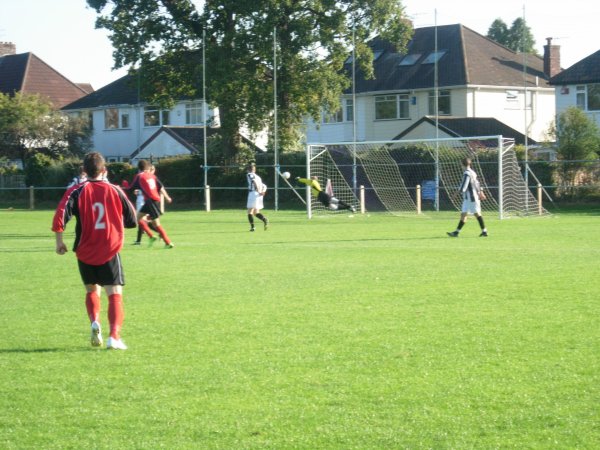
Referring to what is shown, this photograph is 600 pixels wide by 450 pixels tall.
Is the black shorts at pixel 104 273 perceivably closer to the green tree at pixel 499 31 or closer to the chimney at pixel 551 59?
the chimney at pixel 551 59

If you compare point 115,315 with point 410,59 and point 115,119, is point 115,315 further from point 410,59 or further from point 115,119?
point 115,119

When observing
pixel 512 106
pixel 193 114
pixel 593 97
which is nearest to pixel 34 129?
pixel 193 114

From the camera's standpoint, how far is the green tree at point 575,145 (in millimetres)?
37750

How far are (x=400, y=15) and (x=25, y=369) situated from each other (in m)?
39.3

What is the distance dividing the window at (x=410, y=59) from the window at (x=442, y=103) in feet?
9.63

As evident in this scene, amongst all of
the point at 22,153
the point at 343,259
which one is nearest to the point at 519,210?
the point at 343,259

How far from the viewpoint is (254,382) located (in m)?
7.34

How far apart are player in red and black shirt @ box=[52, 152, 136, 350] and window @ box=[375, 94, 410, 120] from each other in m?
46.2

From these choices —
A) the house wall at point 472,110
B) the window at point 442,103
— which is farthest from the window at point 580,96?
the window at point 442,103

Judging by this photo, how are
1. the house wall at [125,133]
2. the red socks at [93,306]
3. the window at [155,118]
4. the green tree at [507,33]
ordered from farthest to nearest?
the green tree at [507,33], the window at [155,118], the house wall at [125,133], the red socks at [93,306]

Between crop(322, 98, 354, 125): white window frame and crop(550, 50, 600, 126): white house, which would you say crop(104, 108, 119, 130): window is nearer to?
crop(322, 98, 354, 125): white window frame

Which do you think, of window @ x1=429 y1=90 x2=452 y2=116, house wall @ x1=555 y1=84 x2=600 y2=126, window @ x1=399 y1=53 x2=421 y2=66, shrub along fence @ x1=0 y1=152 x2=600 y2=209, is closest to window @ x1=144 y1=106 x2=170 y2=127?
shrub along fence @ x1=0 y1=152 x2=600 y2=209

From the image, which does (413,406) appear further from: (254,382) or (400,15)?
(400,15)

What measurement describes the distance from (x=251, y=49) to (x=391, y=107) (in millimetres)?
14266
